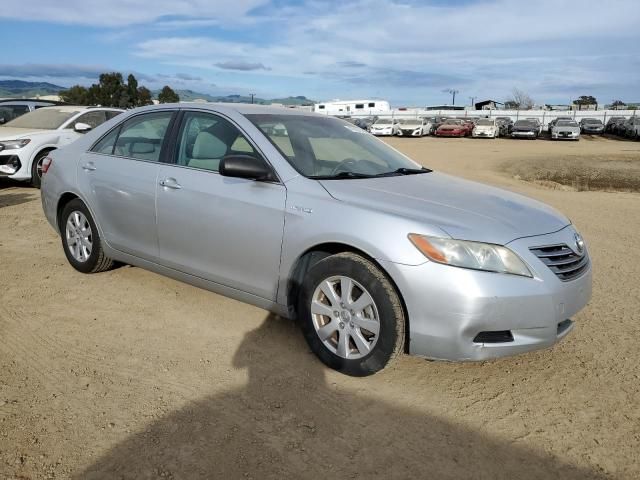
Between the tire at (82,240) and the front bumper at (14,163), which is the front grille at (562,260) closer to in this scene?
the tire at (82,240)

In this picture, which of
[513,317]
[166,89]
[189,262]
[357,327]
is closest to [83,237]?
[189,262]

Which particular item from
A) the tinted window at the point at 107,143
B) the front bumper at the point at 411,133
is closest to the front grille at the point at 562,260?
the tinted window at the point at 107,143

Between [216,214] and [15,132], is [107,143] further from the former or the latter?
[15,132]

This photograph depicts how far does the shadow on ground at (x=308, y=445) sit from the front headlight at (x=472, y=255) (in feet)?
2.89

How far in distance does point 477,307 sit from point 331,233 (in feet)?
3.17

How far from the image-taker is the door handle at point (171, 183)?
418 centimetres

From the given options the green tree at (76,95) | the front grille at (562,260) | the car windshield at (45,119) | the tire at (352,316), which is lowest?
the tire at (352,316)

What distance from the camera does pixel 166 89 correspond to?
90438 mm

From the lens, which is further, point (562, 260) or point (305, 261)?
point (305, 261)

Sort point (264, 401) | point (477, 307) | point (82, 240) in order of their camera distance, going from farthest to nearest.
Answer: point (82, 240) → point (264, 401) → point (477, 307)

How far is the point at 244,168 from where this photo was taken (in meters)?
3.65

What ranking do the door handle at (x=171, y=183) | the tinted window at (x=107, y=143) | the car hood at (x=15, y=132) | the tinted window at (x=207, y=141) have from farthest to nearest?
the car hood at (x=15, y=132)
the tinted window at (x=107, y=143)
the door handle at (x=171, y=183)
the tinted window at (x=207, y=141)

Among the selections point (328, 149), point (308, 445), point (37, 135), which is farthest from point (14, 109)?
point (308, 445)

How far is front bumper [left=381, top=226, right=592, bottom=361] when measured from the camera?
2996mm
